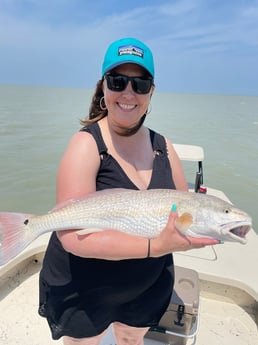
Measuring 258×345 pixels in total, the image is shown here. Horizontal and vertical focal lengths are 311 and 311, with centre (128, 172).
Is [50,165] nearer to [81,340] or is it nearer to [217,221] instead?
[81,340]

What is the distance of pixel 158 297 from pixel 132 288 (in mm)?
271

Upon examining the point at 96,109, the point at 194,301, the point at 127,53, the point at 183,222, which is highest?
the point at 127,53

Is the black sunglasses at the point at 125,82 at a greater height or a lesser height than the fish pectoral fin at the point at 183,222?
greater

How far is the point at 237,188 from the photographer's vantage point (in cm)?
1027

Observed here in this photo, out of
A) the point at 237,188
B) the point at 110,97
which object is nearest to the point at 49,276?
the point at 110,97

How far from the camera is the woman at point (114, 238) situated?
135 centimetres

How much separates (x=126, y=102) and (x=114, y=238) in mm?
687

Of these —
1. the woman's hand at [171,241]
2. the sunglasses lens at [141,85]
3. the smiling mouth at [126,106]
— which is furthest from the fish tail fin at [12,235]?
the sunglasses lens at [141,85]

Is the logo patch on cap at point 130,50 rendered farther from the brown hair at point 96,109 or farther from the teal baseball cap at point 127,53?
the brown hair at point 96,109

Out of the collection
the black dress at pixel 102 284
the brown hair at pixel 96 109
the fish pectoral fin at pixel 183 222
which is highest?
the brown hair at pixel 96 109

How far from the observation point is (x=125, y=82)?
1.54 meters

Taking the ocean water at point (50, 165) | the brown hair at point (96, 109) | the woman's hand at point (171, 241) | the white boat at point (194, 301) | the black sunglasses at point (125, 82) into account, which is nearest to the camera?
the woman's hand at point (171, 241)

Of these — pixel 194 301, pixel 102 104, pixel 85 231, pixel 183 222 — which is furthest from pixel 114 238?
pixel 194 301

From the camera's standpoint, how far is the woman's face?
1.54 m
